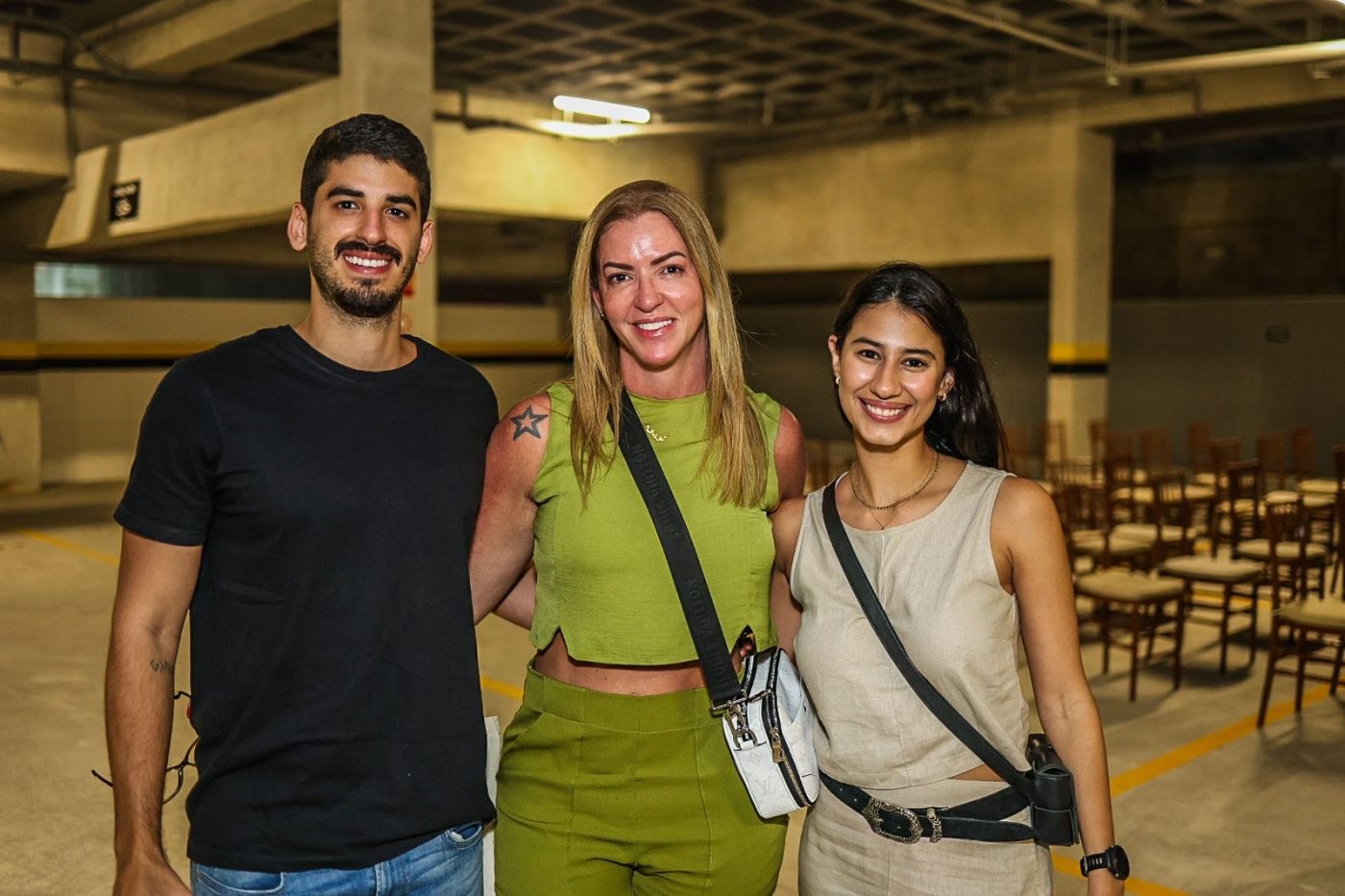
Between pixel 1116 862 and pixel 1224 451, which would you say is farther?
pixel 1224 451

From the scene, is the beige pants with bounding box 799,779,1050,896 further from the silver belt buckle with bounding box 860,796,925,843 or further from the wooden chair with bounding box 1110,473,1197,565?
the wooden chair with bounding box 1110,473,1197,565

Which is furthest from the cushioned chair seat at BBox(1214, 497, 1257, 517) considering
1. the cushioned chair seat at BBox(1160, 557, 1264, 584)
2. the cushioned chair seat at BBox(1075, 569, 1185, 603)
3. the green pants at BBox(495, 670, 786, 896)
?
the green pants at BBox(495, 670, 786, 896)

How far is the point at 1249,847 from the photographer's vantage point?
3.68 meters

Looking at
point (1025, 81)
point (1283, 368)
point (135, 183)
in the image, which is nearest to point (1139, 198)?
point (1283, 368)

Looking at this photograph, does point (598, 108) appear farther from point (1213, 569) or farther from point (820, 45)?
point (1213, 569)

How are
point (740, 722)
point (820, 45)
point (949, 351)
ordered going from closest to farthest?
point (740, 722) < point (949, 351) < point (820, 45)

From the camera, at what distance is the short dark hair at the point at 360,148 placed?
164 cm

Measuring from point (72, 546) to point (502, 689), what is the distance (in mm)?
5501

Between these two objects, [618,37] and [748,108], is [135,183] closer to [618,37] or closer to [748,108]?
[618,37]

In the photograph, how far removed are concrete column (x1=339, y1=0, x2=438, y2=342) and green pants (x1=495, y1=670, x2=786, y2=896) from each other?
18.5ft

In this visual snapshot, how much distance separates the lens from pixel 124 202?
10.0 metres

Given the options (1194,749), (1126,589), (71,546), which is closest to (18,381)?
(71,546)

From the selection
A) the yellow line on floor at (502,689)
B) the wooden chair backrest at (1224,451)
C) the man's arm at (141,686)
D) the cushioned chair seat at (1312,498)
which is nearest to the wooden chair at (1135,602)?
the cushioned chair seat at (1312,498)

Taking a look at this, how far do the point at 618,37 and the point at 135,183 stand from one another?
4.35m
